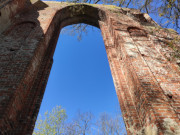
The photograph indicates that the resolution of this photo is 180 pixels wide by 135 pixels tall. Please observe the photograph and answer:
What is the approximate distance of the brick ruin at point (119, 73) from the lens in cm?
275

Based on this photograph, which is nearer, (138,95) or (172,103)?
(172,103)

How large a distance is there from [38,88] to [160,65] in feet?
12.0

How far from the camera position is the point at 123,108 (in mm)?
3727

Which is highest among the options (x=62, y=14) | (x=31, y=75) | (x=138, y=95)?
(x=62, y=14)

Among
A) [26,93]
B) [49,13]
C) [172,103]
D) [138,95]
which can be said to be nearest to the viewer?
[172,103]

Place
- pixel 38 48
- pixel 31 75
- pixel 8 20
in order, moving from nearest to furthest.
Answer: pixel 31 75
pixel 38 48
pixel 8 20

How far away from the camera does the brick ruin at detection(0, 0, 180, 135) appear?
2.75 meters

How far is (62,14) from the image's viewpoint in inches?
298

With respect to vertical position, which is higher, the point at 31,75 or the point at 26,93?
the point at 31,75

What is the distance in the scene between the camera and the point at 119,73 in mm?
4602

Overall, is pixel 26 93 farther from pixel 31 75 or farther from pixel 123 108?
pixel 123 108

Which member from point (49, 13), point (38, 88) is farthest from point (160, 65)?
point (49, 13)

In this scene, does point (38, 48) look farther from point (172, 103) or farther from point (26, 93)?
point (172, 103)

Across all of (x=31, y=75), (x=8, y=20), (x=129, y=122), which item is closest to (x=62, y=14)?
(x=8, y=20)
